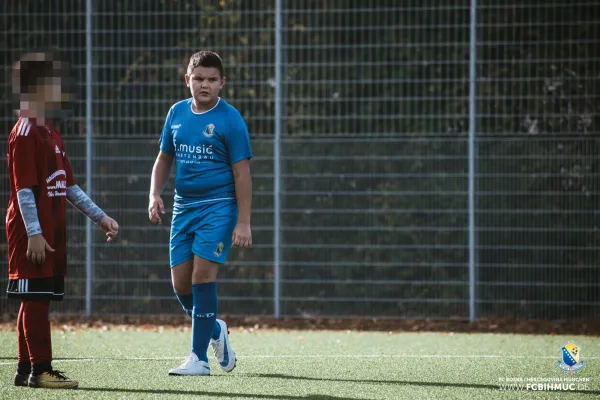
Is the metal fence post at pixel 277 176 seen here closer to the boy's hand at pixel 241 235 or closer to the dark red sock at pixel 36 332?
the boy's hand at pixel 241 235

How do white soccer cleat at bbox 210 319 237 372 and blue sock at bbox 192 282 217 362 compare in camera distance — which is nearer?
blue sock at bbox 192 282 217 362

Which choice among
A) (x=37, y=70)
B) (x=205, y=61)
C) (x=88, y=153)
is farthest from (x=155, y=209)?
(x=88, y=153)

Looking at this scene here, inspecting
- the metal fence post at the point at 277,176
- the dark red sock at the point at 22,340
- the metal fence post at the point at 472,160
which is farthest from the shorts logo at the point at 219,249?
the metal fence post at the point at 472,160

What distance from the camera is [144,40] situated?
35.4 feet

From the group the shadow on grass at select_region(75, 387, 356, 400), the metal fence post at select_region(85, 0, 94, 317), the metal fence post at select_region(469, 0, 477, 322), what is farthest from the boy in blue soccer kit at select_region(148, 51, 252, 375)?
the metal fence post at select_region(85, 0, 94, 317)

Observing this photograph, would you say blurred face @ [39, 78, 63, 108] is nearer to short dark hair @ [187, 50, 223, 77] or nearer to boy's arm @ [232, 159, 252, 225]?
short dark hair @ [187, 50, 223, 77]

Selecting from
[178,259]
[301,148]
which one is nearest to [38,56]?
[178,259]

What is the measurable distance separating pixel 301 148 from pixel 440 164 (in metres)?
1.33

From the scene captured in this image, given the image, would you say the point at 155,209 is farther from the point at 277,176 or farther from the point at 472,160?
the point at 472,160

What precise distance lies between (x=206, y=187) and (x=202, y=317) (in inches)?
27.6

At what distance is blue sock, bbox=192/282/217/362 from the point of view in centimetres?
587

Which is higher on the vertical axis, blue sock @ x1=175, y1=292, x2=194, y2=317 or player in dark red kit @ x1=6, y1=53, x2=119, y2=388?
player in dark red kit @ x1=6, y1=53, x2=119, y2=388

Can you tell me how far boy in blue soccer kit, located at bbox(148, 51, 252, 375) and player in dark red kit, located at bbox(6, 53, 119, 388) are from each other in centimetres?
61

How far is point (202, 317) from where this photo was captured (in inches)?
231
